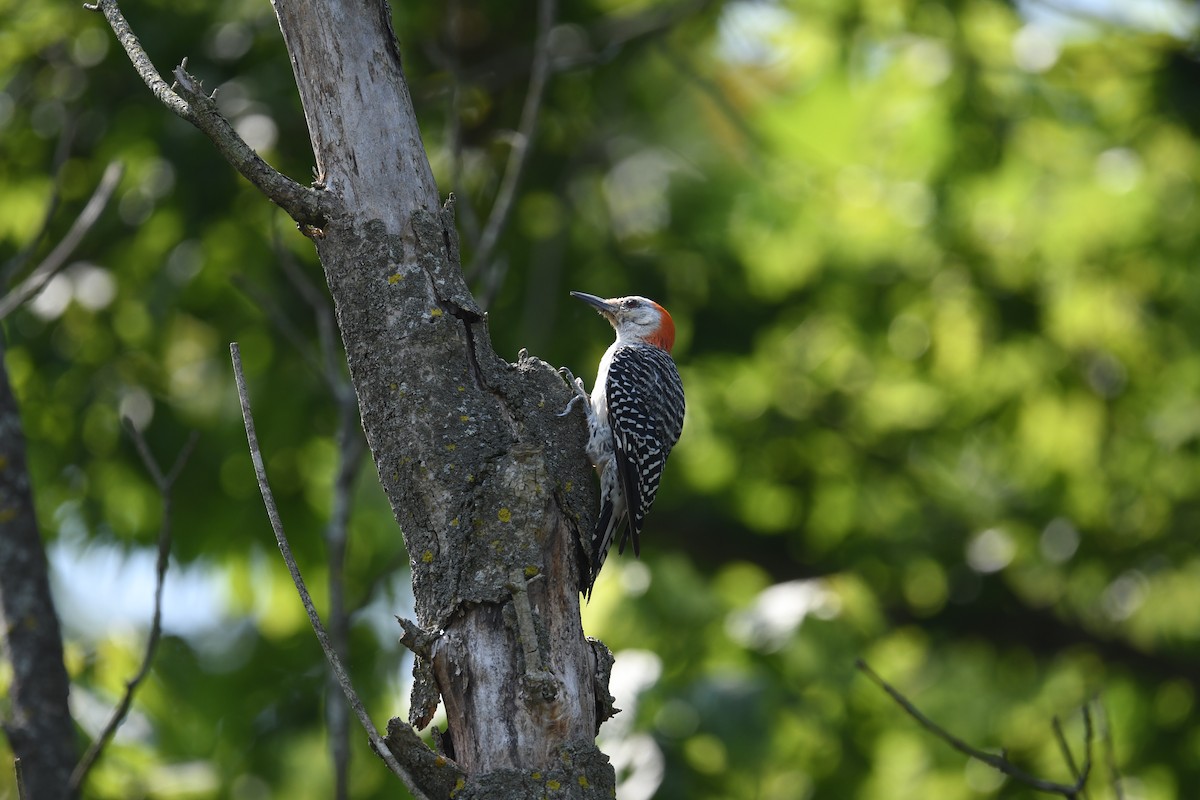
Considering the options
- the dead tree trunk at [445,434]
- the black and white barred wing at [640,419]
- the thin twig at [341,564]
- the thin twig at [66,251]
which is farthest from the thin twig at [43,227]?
the black and white barred wing at [640,419]

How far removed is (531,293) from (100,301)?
2596 mm

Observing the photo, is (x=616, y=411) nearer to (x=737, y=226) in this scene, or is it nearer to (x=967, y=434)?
(x=737, y=226)

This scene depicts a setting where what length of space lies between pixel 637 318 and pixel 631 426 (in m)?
1.43

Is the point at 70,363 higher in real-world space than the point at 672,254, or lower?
lower

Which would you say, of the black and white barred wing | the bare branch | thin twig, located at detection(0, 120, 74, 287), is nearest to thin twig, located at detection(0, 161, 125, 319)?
thin twig, located at detection(0, 120, 74, 287)

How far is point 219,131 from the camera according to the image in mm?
2871

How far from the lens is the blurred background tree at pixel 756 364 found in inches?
270

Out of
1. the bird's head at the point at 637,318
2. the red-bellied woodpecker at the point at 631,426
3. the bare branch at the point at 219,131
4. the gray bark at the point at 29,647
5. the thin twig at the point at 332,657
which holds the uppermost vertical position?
the bird's head at the point at 637,318

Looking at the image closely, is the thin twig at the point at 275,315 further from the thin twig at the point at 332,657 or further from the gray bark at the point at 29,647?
the thin twig at the point at 332,657

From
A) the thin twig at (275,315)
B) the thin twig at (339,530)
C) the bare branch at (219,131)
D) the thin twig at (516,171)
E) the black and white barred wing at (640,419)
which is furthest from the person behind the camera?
the black and white barred wing at (640,419)

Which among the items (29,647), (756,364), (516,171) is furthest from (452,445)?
(756,364)

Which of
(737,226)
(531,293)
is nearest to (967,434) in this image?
(737,226)

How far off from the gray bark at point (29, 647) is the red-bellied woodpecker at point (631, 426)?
72.8 inches

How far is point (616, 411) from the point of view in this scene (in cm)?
537
